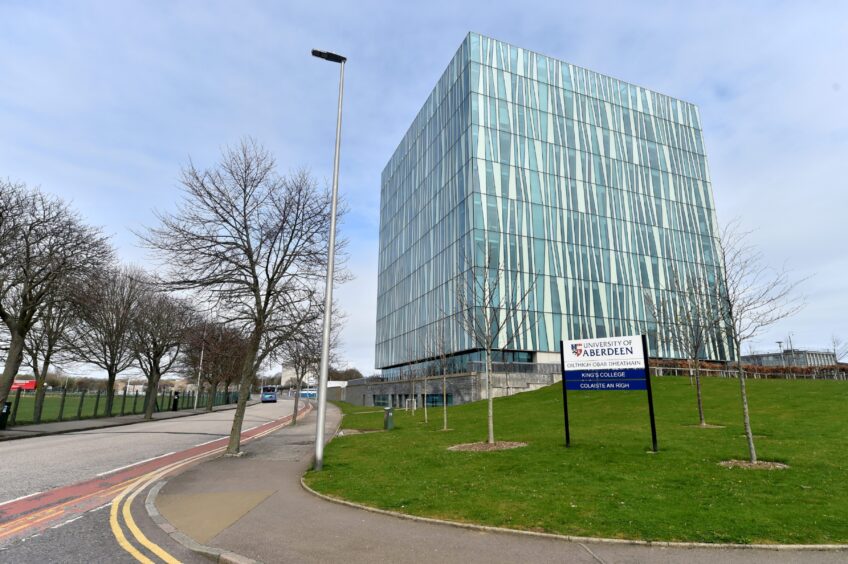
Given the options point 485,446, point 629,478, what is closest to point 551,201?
point 485,446

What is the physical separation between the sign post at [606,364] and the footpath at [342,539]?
7473mm

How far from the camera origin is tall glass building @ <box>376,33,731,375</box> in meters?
46.2

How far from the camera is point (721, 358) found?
165 ft

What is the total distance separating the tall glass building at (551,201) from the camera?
46.2m

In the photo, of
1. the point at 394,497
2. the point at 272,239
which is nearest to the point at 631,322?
the point at 272,239

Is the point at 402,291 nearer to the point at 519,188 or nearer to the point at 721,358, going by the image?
the point at 519,188

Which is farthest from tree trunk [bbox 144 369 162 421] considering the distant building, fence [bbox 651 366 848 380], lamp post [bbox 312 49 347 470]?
the distant building

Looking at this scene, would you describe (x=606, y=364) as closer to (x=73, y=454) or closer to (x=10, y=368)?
(x=73, y=454)

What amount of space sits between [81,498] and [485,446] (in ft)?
32.8

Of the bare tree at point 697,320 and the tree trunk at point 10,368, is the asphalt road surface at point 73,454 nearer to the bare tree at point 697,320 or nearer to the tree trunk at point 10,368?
the tree trunk at point 10,368

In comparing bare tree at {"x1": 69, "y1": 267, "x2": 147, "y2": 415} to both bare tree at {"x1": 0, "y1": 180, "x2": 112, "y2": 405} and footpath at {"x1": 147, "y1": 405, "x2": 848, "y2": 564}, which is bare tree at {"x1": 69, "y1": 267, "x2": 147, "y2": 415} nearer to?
bare tree at {"x1": 0, "y1": 180, "x2": 112, "y2": 405}

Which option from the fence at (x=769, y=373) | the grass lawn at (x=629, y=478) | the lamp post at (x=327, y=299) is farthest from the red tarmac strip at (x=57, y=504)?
the fence at (x=769, y=373)

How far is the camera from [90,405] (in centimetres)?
4338

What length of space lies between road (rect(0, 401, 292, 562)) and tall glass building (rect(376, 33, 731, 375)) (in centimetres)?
3060
